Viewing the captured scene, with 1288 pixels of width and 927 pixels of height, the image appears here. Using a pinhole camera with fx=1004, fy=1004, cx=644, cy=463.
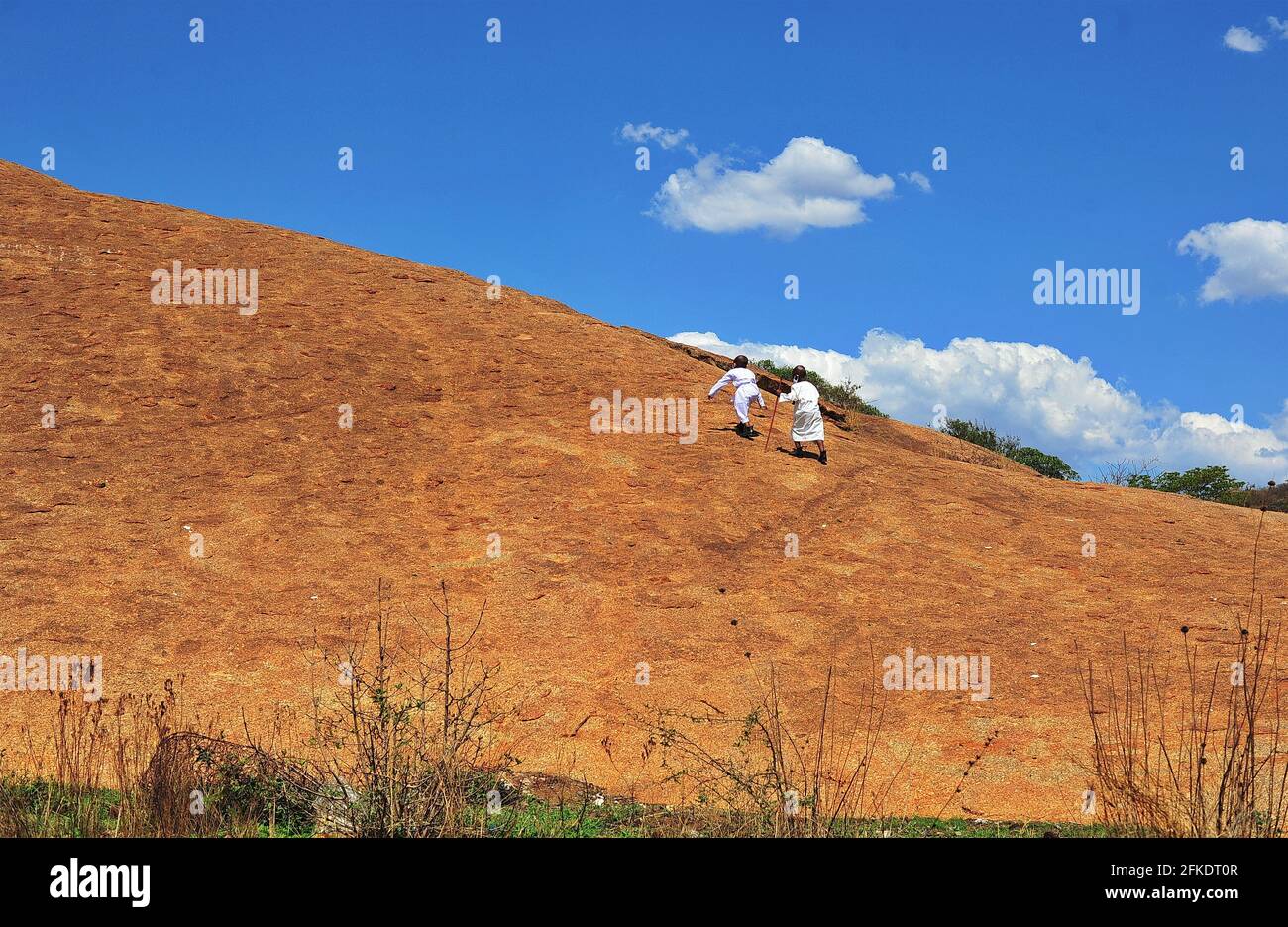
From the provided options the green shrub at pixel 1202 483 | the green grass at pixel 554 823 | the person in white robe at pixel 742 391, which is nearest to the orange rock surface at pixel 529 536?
the person in white robe at pixel 742 391

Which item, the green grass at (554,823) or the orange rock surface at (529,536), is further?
the orange rock surface at (529,536)

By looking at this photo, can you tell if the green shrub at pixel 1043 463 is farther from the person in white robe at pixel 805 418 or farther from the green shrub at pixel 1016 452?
the person in white robe at pixel 805 418

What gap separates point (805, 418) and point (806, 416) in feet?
0.11

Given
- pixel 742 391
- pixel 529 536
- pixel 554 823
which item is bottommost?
pixel 554 823

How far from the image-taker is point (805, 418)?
615 inches

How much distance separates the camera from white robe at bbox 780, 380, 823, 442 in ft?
50.9

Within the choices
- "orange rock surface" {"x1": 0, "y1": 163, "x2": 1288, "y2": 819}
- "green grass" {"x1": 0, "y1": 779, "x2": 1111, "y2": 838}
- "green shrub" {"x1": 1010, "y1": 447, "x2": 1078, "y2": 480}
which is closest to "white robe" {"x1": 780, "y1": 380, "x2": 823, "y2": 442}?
"orange rock surface" {"x1": 0, "y1": 163, "x2": 1288, "y2": 819}

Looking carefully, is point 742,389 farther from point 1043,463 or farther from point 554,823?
point 1043,463

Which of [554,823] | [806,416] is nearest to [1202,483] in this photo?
[806,416]

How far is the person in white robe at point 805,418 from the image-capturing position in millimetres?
15469
